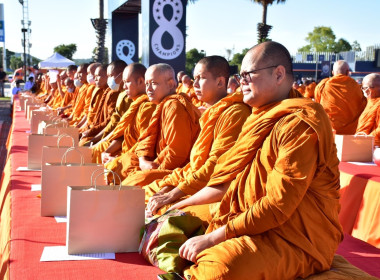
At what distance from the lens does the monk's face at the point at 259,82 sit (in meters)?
1.95

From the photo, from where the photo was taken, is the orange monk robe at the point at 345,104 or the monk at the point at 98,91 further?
the orange monk robe at the point at 345,104

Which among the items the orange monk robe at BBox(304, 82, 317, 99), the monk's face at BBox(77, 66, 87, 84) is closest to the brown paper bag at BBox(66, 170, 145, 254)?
the monk's face at BBox(77, 66, 87, 84)

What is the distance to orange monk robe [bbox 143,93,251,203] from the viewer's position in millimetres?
2527

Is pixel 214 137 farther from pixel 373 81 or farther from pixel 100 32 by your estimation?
pixel 100 32

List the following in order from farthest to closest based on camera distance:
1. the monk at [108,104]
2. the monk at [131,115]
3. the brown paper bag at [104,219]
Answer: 1. the monk at [108,104]
2. the monk at [131,115]
3. the brown paper bag at [104,219]

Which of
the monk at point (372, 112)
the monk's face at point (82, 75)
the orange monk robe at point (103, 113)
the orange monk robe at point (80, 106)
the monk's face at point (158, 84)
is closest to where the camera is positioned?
the monk's face at point (158, 84)

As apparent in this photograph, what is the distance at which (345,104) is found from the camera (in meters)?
6.67

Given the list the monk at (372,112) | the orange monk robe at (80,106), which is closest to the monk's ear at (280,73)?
the monk at (372,112)

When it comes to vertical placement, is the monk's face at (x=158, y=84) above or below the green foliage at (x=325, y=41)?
below

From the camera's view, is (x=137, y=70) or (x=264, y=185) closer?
(x=264, y=185)

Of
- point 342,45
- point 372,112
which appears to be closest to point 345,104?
point 372,112

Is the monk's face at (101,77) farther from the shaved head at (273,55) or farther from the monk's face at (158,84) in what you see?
the shaved head at (273,55)

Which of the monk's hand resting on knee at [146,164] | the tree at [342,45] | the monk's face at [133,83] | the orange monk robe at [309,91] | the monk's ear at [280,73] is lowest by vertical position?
the monk's hand resting on knee at [146,164]

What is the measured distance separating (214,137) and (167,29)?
5.40 meters
